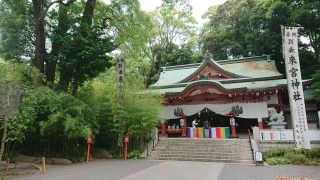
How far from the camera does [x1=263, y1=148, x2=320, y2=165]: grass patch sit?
44.7 ft

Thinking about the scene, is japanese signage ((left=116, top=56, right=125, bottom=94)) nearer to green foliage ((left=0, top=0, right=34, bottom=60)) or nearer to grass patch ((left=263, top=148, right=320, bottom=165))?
green foliage ((left=0, top=0, right=34, bottom=60))

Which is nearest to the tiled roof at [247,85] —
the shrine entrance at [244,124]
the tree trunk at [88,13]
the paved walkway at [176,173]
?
the shrine entrance at [244,124]

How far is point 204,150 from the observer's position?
16688 mm

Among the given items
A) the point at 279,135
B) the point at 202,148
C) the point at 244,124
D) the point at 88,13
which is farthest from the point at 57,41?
the point at 244,124

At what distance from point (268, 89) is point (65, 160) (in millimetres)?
13164

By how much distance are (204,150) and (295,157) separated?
4733 mm

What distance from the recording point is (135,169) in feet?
41.0

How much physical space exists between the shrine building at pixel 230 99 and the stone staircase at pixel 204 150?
3.02 meters

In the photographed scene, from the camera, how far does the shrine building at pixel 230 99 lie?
2050 centimetres

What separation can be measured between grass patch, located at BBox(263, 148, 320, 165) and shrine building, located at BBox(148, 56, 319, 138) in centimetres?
534

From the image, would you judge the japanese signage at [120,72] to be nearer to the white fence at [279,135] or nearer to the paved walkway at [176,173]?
the paved walkway at [176,173]

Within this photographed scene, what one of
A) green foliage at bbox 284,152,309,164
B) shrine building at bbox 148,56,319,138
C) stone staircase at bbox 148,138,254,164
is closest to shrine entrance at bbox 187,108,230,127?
shrine building at bbox 148,56,319,138

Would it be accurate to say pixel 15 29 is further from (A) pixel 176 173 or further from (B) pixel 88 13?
(A) pixel 176 173

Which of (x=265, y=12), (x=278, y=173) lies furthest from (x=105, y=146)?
(x=265, y=12)
